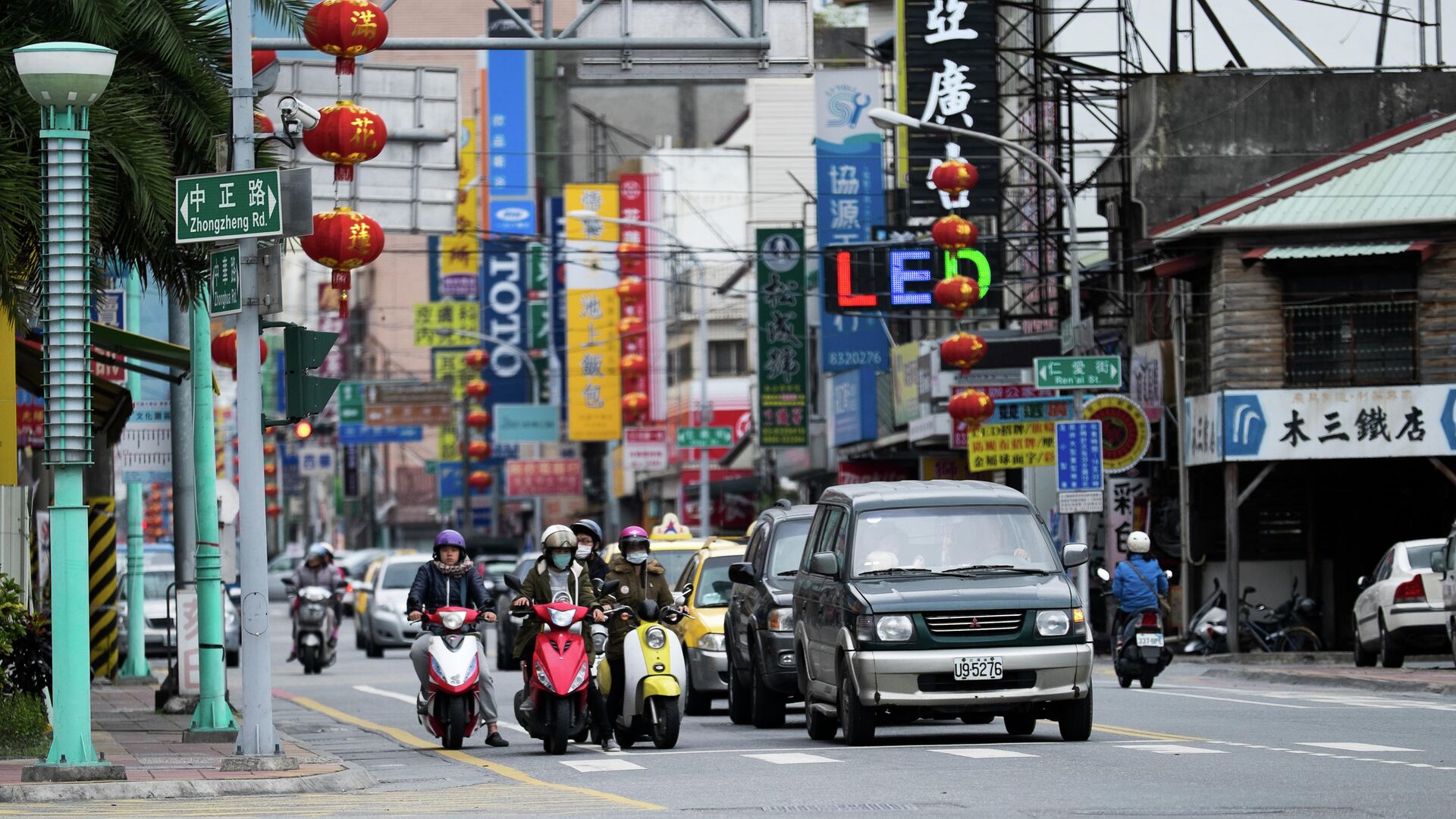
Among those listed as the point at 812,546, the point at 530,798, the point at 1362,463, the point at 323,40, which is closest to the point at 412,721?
the point at 812,546

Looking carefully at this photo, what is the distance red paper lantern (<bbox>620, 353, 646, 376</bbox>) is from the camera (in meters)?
68.0

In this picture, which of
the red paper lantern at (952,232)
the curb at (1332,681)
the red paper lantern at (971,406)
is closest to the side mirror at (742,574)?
the curb at (1332,681)

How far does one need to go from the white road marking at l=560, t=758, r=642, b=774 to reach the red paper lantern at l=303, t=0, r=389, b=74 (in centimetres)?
527

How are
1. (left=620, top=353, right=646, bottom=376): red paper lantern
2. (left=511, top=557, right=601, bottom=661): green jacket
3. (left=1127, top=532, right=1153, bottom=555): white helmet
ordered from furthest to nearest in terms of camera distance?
1. (left=620, top=353, right=646, bottom=376): red paper lantern
2. (left=1127, top=532, right=1153, bottom=555): white helmet
3. (left=511, top=557, right=601, bottom=661): green jacket

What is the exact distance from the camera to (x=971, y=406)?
36.3 meters

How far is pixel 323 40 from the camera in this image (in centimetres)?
1759

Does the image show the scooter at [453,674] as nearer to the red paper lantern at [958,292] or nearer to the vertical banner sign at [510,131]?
the red paper lantern at [958,292]

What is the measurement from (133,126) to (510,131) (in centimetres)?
5746

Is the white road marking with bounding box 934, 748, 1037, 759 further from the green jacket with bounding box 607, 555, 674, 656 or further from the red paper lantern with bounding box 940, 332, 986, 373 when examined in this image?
the red paper lantern with bounding box 940, 332, 986, 373

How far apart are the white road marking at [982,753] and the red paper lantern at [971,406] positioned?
19946 mm

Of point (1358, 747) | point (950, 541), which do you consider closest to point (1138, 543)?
point (950, 541)

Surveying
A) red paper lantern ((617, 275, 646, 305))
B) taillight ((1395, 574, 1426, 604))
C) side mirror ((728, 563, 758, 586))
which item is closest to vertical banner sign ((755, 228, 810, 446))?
red paper lantern ((617, 275, 646, 305))

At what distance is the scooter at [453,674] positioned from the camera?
17.9 metres

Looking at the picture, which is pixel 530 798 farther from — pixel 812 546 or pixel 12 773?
pixel 812 546
